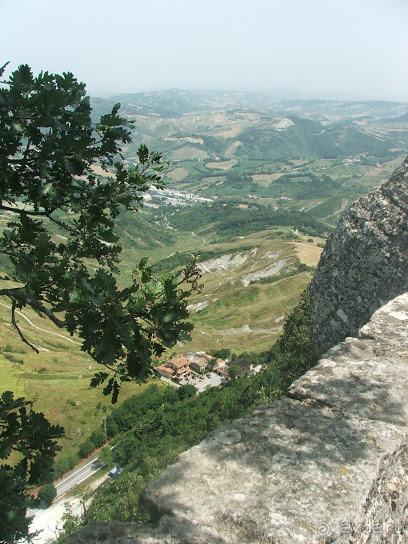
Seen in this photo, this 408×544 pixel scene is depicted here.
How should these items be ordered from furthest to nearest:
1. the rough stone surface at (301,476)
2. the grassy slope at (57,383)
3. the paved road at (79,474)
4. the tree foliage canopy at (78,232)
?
the grassy slope at (57,383)
the paved road at (79,474)
the rough stone surface at (301,476)
the tree foliage canopy at (78,232)

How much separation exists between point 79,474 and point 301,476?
49.2 metres

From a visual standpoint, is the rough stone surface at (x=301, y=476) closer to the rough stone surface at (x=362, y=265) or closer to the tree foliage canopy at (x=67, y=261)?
the tree foliage canopy at (x=67, y=261)

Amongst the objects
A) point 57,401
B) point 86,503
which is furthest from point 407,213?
point 57,401

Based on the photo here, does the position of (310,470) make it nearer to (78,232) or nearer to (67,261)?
(67,261)

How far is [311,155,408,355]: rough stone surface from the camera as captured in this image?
1113 cm

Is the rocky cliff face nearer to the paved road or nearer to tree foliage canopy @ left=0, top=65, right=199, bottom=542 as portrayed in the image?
tree foliage canopy @ left=0, top=65, right=199, bottom=542

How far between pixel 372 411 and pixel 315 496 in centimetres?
204

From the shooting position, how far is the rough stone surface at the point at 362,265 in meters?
11.1

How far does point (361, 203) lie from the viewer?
12.7 m

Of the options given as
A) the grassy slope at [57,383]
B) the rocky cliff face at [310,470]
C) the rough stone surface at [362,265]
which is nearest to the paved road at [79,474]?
the grassy slope at [57,383]

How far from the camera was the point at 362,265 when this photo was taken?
38.4 ft

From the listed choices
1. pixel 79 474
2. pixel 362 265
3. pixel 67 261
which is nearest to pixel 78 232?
pixel 67 261

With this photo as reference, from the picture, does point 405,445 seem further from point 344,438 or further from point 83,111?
point 83,111

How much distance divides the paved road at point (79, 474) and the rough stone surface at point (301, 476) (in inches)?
1837
